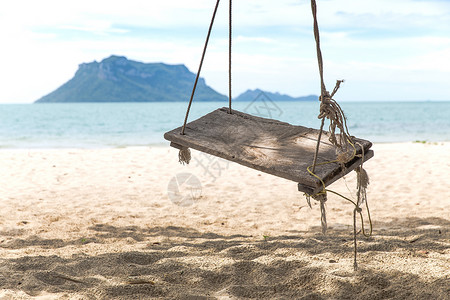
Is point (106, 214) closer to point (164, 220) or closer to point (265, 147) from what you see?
point (164, 220)

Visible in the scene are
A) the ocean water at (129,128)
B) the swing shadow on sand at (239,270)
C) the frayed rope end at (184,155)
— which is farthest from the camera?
the ocean water at (129,128)

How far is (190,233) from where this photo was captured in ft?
12.6

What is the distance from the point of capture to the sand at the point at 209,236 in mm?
2355

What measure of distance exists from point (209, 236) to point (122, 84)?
9296 cm

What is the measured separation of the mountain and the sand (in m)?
81.4

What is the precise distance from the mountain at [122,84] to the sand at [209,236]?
8135 centimetres

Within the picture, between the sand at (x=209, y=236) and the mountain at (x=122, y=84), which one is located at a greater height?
the mountain at (x=122, y=84)

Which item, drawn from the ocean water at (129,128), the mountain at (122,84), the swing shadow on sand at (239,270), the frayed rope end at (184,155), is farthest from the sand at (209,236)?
the mountain at (122,84)

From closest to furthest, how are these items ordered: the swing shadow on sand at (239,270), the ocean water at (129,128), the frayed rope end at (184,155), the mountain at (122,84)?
the swing shadow on sand at (239,270) < the frayed rope end at (184,155) < the ocean water at (129,128) < the mountain at (122,84)

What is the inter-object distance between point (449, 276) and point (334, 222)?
1.89m

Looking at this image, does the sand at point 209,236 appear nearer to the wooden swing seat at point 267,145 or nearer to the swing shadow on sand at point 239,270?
the swing shadow on sand at point 239,270

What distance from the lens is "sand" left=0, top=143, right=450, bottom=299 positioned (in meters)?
2.36

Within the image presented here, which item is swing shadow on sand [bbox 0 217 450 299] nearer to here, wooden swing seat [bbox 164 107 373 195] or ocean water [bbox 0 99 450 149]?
wooden swing seat [bbox 164 107 373 195]

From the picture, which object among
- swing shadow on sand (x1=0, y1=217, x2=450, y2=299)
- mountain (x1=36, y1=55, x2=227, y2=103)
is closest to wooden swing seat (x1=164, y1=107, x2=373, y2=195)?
swing shadow on sand (x1=0, y1=217, x2=450, y2=299)
